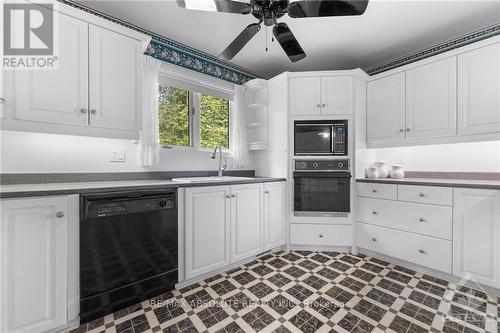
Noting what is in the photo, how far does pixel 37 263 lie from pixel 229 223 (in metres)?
1.36

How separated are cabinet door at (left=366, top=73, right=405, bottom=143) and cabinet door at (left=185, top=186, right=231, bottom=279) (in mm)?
2009

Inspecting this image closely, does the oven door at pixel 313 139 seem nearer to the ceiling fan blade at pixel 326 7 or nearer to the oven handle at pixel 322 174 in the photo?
the oven handle at pixel 322 174

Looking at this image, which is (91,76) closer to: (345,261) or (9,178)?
(9,178)

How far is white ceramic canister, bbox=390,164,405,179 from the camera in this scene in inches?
105

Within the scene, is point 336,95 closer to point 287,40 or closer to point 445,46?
point 287,40

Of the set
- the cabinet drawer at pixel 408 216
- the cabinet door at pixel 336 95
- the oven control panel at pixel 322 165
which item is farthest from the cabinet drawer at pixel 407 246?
the cabinet door at pixel 336 95

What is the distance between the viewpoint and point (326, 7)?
1.33 m

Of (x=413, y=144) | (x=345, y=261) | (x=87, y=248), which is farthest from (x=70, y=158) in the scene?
(x=413, y=144)

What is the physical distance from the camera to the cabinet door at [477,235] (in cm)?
173

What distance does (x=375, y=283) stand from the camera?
193 cm

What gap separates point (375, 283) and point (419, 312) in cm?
40

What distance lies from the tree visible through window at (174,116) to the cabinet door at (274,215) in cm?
115

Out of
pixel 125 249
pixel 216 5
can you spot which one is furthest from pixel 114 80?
pixel 125 249

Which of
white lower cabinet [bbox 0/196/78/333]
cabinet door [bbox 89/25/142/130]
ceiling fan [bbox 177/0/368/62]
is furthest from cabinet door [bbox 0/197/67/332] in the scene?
ceiling fan [bbox 177/0/368/62]
